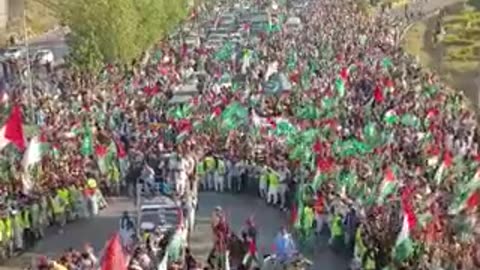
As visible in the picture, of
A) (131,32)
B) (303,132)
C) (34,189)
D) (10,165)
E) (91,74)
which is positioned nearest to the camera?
(34,189)

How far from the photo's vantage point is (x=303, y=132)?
106ft

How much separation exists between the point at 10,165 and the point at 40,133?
Answer: 8.53ft

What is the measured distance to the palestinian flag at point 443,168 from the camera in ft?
88.1

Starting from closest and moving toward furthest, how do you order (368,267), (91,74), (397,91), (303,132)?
(368,267) → (303,132) → (397,91) → (91,74)

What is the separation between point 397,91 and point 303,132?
6.24m

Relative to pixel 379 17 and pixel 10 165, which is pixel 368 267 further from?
pixel 379 17

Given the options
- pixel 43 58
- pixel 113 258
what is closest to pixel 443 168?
pixel 113 258

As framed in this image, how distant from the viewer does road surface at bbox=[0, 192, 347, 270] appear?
84.0 feet

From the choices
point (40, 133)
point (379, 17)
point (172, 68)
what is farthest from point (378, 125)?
point (379, 17)

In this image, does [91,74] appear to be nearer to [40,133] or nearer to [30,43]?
[40,133]

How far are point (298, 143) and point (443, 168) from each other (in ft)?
16.1

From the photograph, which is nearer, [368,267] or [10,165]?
[368,267]

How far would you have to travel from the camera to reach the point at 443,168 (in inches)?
1077

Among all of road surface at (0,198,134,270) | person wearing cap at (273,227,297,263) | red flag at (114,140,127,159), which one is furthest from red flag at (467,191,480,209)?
red flag at (114,140,127,159)
